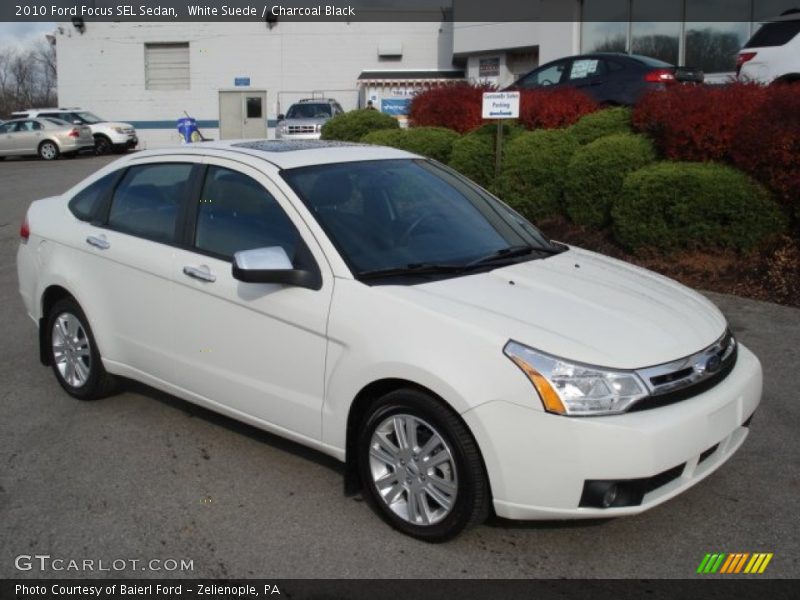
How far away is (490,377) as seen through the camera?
3363mm

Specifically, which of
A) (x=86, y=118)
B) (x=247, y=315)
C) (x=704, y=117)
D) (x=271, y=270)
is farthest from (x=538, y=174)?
(x=86, y=118)

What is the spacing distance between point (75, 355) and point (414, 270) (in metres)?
2.60

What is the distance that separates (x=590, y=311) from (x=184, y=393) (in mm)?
2270

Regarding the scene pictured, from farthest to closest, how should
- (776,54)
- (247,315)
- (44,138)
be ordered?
(44,138) → (776,54) → (247,315)

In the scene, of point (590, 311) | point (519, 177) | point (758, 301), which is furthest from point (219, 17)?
point (590, 311)

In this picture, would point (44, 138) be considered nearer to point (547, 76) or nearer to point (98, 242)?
point (547, 76)

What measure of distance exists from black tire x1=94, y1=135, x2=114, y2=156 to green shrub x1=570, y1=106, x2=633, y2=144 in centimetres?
2491

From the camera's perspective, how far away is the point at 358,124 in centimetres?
1405

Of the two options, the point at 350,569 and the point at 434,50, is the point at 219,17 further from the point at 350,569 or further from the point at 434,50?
the point at 350,569

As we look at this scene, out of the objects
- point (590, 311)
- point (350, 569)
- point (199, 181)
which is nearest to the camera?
point (350, 569)

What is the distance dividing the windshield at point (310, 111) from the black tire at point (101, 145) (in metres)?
10.2

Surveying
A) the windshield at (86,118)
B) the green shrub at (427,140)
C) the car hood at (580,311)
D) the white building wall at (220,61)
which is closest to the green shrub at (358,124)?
the green shrub at (427,140)

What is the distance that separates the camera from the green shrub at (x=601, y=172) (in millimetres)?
9117

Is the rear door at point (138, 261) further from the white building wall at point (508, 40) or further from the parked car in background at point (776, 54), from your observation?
the white building wall at point (508, 40)
